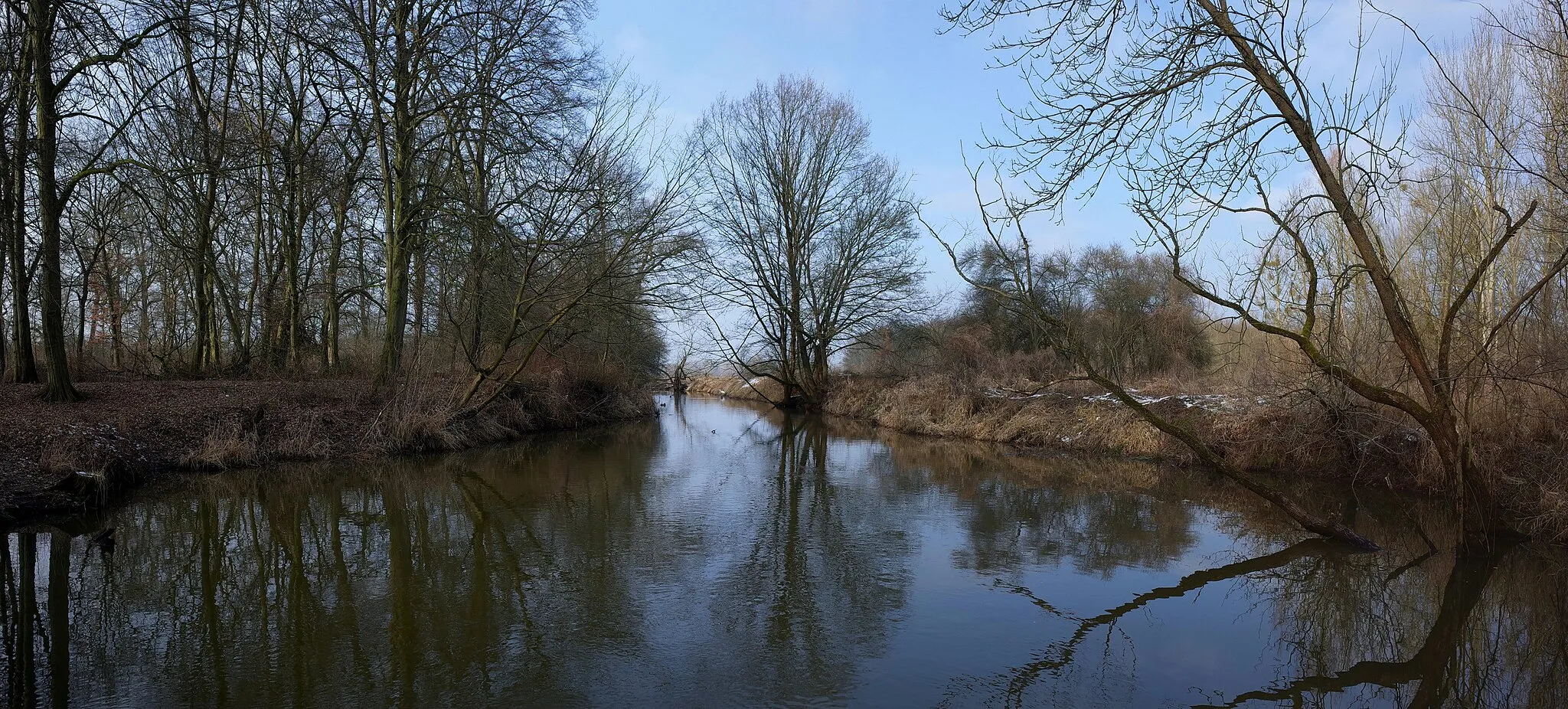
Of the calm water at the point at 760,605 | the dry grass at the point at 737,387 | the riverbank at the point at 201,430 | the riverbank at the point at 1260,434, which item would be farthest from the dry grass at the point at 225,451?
the dry grass at the point at 737,387

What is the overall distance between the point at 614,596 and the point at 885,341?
848 inches

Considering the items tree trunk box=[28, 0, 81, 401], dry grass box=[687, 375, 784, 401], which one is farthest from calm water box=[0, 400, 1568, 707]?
dry grass box=[687, 375, 784, 401]

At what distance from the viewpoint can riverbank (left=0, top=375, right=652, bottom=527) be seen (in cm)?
938

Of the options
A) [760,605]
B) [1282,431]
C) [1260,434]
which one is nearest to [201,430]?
[760,605]

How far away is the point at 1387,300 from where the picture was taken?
277 inches

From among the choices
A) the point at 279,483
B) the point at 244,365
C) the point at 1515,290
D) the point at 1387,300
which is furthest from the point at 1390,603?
the point at 244,365

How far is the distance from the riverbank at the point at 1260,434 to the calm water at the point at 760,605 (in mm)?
806

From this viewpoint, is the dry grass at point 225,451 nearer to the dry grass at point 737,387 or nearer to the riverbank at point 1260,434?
the riverbank at point 1260,434

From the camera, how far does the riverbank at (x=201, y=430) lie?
938cm

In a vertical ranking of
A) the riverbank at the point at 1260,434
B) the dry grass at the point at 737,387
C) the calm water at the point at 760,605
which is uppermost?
the dry grass at the point at 737,387

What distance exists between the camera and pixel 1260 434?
12609 millimetres

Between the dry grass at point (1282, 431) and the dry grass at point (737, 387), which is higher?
the dry grass at point (737, 387)

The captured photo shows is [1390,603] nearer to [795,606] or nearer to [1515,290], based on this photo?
[795,606]

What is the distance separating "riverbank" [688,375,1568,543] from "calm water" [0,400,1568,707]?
0.81 metres
